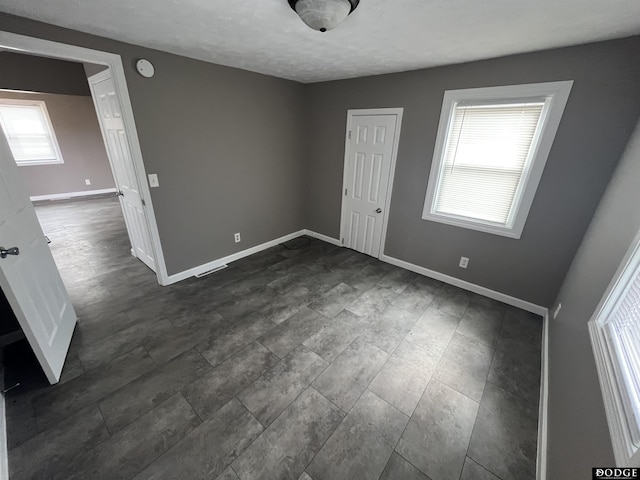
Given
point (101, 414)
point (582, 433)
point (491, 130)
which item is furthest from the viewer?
point (491, 130)

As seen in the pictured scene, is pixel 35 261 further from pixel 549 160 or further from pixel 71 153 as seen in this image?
pixel 71 153

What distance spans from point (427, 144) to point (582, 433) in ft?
8.77

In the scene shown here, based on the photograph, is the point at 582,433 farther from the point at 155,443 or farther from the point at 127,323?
the point at 127,323

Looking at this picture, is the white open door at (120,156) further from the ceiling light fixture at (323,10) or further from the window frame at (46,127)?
the window frame at (46,127)

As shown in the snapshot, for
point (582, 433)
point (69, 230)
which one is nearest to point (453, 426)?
point (582, 433)

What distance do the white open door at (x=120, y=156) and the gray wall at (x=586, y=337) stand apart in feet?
11.8

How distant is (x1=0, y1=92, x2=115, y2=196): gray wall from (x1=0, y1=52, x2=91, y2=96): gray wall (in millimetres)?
4139

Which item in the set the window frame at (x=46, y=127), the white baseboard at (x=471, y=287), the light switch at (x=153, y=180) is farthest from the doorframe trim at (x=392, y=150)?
the window frame at (x=46, y=127)

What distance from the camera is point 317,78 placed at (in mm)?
3422

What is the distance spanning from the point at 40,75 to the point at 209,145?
2.12 m

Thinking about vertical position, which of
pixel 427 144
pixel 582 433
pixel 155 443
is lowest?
pixel 155 443

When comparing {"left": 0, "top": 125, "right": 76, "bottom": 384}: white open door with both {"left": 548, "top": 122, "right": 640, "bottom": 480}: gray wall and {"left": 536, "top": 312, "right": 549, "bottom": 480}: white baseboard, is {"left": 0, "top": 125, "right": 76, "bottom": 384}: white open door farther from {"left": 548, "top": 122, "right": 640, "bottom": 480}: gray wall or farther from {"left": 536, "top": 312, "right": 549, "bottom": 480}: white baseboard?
{"left": 536, "top": 312, "right": 549, "bottom": 480}: white baseboard

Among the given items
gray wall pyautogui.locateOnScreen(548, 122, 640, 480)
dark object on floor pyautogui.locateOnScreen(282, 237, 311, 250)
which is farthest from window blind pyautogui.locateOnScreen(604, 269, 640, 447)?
dark object on floor pyautogui.locateOnScreen(282, 237, 311, 250)

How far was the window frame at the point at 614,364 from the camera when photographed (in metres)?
0.78
